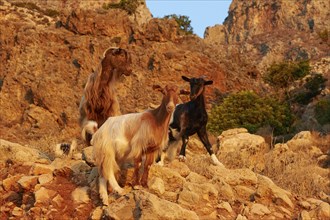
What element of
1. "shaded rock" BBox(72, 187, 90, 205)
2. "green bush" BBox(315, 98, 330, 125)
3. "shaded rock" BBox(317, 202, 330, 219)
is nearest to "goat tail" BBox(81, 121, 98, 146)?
"shaded rock" BBox(72, 187, 90, 205)

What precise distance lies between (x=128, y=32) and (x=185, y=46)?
500 cm

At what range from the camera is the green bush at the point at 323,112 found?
25.9 meters

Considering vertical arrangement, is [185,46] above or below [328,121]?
above

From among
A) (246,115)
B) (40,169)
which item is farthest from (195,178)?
(246,115)

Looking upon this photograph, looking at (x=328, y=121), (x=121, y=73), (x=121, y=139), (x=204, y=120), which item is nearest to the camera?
(x=121, y=139)

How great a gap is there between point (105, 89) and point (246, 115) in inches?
728

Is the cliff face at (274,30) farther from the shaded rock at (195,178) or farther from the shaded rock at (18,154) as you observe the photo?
the shaded rock at (195,178)

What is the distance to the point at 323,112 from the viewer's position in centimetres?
2811

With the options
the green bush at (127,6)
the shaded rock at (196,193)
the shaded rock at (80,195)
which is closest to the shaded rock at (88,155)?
the shaded rock at (80,195)

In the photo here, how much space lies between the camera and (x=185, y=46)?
122 ft

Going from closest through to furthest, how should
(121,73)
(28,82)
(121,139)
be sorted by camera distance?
(121,139) → (121,73) → (28,82)

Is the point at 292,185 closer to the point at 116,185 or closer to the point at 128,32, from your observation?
the point at 116,185

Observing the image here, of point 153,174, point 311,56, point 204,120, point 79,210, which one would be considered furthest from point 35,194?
point 311,56

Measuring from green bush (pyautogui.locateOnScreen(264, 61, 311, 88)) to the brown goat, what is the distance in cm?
3324
